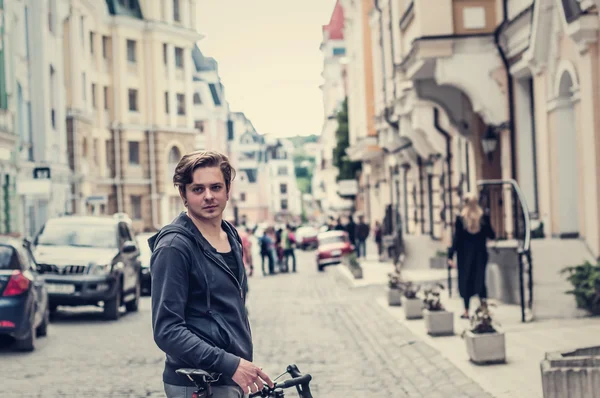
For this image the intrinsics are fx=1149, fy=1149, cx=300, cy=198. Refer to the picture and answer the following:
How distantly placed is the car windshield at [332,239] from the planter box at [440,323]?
95.9 feet

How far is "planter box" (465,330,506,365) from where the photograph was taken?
11.3m

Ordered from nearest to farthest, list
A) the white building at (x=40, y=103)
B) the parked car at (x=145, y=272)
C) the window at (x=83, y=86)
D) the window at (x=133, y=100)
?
the parked car at (x=145, y=272), the white building at (x=40, y=103), the window at (x=83, y=86), the window at (x=133, y=100)

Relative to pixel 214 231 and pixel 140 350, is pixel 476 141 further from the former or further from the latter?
pixel 214 231

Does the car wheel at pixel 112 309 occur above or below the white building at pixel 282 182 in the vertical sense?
below

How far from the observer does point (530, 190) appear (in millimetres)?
21312

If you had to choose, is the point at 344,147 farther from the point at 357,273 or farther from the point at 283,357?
the point at 283,357

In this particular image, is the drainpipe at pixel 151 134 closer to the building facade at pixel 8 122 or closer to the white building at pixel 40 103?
the white building at pixel 40 103

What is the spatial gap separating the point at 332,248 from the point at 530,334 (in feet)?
96.8

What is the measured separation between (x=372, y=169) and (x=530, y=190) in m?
32.8

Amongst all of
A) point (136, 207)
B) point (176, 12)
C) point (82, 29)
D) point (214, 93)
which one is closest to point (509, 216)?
point (82, 29)

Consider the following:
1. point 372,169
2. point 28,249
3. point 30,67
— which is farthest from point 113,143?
point 28,249

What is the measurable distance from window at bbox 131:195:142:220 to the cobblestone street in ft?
159

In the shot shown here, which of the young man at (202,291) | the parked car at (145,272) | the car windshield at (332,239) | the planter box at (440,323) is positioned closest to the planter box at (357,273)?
the parked car at (145,272)

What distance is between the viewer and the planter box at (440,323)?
→ 1423cm
